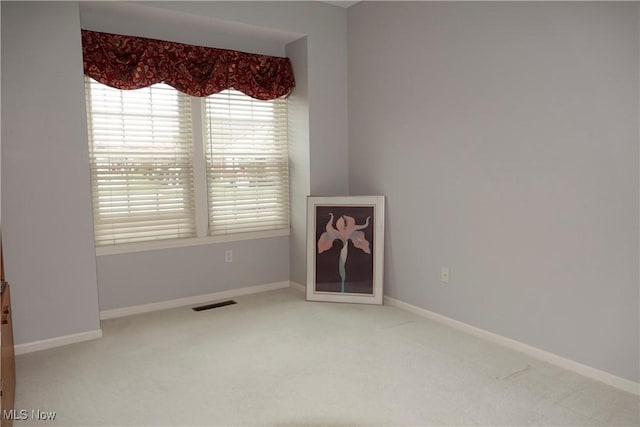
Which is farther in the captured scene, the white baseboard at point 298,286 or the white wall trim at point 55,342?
the white baseboard at point 298,286

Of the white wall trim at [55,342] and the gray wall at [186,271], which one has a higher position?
the gray wall at [186,271]

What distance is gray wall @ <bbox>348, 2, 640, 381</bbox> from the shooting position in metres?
2.59

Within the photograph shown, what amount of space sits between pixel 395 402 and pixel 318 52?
3041mm

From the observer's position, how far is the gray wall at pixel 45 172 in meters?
3.06

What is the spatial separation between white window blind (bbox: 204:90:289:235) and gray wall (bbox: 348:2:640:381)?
907mm

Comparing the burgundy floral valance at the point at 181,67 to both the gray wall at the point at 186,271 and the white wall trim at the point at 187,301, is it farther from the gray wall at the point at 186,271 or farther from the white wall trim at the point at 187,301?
the white wall trim at the point at 187,301

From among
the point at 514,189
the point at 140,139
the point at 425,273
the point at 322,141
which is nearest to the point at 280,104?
the point at 322,141

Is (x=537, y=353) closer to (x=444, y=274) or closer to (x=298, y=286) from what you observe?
(x=444, y=274)

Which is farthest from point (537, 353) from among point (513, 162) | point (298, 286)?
point (298, 286)

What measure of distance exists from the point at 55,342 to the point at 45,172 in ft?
3.81

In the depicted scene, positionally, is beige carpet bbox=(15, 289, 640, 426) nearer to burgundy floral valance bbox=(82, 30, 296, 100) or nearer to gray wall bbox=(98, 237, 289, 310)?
gray wall bbox=(98, 237, 289, 310)

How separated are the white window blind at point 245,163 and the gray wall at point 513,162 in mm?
907

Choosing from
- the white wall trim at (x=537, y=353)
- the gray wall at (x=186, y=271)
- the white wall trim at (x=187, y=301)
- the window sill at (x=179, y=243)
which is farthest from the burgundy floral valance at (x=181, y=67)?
the white wall trim at (x=537, y=353)

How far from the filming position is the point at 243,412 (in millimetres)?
2424
